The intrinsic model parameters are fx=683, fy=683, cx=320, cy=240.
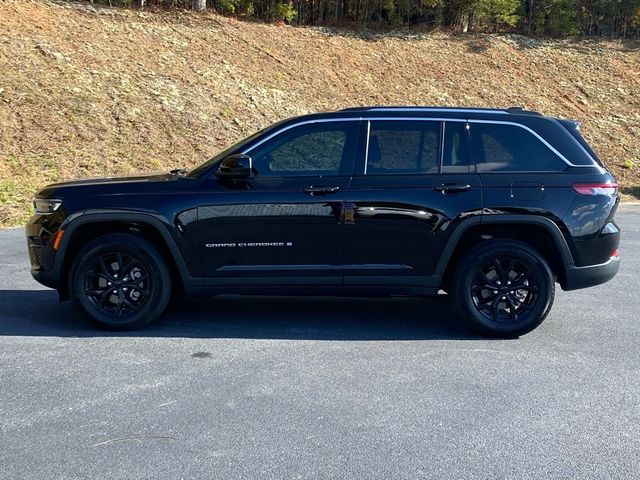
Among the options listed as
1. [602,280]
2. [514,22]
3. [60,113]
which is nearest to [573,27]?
[514,22]

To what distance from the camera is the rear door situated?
5.64 metres

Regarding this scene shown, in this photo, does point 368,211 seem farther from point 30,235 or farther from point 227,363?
point 30,235

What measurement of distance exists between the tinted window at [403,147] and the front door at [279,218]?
0.21m

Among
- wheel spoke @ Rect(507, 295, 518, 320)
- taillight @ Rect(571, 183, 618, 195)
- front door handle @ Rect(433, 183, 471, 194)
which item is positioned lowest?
wheel spoke @ Rect(507, 295, 518, 320)

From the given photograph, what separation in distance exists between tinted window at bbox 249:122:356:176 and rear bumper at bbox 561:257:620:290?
210 centimetres

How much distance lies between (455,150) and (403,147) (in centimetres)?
45

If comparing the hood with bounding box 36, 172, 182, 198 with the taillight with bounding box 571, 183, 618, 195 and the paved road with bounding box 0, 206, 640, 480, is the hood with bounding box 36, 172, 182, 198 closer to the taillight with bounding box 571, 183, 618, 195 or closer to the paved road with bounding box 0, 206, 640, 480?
the paved road with bounding box 0, 206, 640, 480

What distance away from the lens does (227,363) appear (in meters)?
5.12

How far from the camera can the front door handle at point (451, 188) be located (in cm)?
565

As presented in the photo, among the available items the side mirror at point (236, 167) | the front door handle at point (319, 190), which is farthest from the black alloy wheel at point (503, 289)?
the side mirror at point (236, 167)

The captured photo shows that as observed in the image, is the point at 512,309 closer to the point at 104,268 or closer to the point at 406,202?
the point at 406,202

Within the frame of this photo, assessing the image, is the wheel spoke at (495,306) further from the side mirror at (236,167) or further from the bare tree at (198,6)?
the bare tree at (198,6)

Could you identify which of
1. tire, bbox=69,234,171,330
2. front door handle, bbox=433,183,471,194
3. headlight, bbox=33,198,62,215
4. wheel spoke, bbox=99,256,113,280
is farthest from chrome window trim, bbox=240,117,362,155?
headlight, bbox=33,198,62,215

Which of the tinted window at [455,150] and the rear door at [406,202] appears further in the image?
the tinted window at [455,150]
